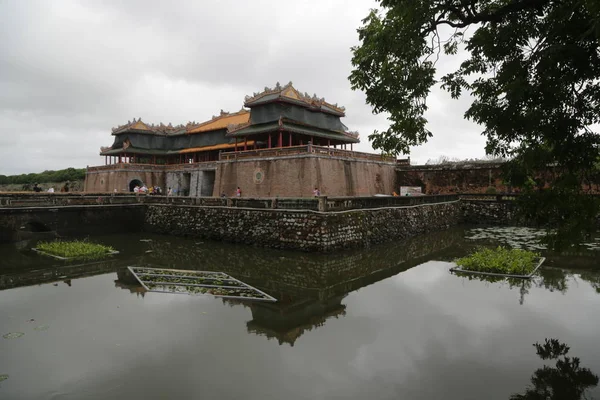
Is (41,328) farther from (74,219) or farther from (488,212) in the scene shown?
(488,212)

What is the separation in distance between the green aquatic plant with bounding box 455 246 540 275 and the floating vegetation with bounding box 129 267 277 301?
273 inches

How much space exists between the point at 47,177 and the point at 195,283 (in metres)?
58.2

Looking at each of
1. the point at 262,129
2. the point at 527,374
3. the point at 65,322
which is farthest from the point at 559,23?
the point at 262,129

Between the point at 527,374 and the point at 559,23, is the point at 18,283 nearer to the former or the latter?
the point at 527,374

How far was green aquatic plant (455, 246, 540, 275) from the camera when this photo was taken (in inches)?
447

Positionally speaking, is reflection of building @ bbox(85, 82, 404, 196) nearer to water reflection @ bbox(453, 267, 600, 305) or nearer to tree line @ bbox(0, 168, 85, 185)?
water reflection @ bbox(453, 267, 600, 305)

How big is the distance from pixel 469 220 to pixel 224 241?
18130 millimetres

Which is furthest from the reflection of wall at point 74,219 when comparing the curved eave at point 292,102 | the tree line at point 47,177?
the tree line at point 47,177

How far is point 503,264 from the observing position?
11695 mm

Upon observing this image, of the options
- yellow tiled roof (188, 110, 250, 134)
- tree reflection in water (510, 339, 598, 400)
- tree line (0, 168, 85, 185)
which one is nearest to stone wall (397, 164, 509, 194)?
yellow tiled roof (188, 110, 250, 134)

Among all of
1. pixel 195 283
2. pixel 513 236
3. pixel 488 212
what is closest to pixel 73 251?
pixel 195 283

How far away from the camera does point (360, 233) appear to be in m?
16.1

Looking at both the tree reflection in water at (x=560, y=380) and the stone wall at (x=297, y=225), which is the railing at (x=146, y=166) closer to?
the stone wall at (x=297, y=225)

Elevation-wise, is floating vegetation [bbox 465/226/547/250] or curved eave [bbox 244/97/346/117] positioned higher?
curved eave [bbox 244/97/346/117]
